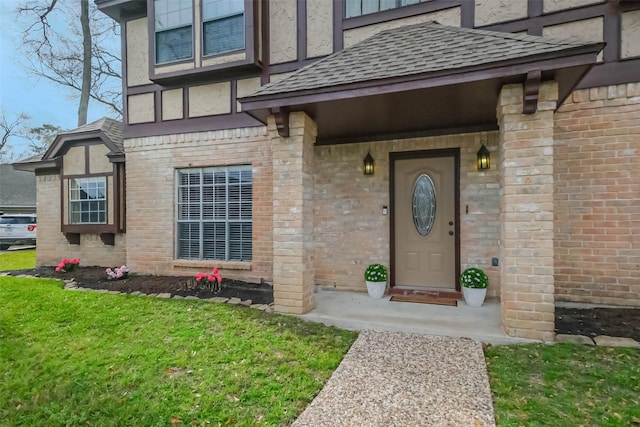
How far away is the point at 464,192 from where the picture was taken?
4871 mm

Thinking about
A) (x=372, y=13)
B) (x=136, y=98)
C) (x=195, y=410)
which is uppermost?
(x=372, y=13)

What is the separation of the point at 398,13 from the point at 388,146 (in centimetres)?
202

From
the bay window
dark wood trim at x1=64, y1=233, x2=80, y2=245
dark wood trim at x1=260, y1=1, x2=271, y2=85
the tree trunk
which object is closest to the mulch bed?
dark wood trim at x1=64, y1=233, x2=80, y2=245

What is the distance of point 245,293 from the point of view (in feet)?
17.1

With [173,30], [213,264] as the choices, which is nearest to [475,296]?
[213,264]

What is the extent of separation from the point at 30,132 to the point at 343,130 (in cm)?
2754

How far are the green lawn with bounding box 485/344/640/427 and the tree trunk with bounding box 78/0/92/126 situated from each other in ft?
54.8

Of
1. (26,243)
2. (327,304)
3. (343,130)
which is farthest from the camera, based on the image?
(26,243)

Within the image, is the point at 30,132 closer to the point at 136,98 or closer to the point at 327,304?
the point at 136,98

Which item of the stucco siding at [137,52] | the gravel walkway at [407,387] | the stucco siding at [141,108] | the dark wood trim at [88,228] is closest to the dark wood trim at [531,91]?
the gravel walkway at [407,387]

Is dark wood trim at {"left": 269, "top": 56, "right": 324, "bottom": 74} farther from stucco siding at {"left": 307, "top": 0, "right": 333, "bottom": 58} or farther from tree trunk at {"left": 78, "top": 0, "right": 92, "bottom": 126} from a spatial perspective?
tree trunk at {"left": 78, "top": 0, "right": 92, "bottom": 126}

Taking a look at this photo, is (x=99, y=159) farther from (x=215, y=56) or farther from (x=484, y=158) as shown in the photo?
(x=484, y=158)

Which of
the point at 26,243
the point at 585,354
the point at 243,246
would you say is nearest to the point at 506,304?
the point at 585,354

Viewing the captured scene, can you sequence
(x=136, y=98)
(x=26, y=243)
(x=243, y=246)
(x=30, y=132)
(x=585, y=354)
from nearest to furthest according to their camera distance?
(x=585, y=354) → (x=243, y=246) → (x=136, y=98) → (x=26, y=243) → (x=30, y=132)
